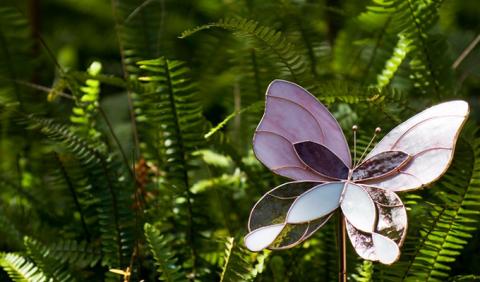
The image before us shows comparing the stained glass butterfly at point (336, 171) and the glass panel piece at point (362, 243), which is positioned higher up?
the stained glass butterfly at point (336, 171)

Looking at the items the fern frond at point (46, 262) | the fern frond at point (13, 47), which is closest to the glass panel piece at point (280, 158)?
the fern frond at point (46, 262)

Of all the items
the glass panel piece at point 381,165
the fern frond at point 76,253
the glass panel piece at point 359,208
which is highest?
the glass panel piece at point 381,165

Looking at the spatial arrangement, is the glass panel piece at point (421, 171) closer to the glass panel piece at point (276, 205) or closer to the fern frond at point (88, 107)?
the glass panel piece at point (276, 205)

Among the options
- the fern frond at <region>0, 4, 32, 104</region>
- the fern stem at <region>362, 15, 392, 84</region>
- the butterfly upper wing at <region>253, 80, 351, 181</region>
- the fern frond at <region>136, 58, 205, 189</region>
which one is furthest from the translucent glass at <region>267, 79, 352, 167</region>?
the fern frond at <region>0, 4, 32, 104</region>

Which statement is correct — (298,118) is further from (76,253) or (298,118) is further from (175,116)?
(76,253)

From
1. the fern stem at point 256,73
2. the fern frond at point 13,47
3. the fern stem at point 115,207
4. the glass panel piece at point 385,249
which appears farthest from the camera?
the fern frond at point 13,47

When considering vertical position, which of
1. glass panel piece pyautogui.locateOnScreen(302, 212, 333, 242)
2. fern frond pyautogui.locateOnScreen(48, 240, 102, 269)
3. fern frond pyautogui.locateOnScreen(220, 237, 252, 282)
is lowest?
fern frond pyautogui.locateOnScreen(48, 240, 102, 269)

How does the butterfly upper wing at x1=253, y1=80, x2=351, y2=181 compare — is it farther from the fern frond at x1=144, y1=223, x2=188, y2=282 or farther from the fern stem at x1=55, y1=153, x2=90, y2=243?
the fern stem at x1=55, y1=153, x2=90, y2=243
